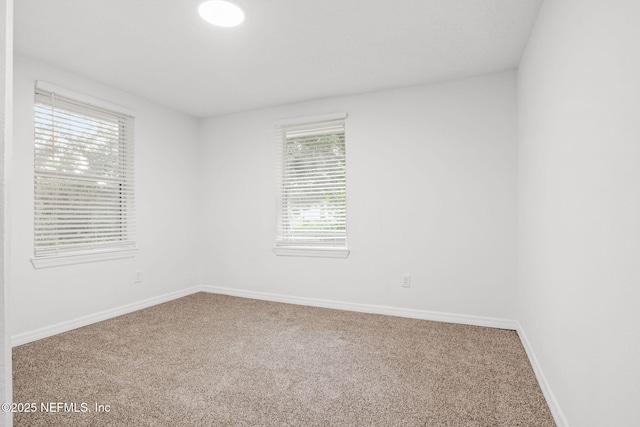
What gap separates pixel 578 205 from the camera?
1.45 meters

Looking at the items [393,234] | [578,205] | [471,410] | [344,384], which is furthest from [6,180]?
[393,234]

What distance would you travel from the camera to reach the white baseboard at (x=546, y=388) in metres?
1.64

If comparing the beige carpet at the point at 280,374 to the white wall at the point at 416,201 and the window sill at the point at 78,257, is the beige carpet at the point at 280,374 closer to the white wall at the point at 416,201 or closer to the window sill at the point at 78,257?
the white wall at the point at 416,201

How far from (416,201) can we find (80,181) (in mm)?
3296

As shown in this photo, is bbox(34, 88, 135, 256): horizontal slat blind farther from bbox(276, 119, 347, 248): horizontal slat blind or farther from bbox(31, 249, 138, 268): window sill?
bbox(276, 119, 347, 248): horizontal slat blind

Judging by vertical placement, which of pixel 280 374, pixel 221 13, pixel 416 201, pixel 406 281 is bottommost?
pixel 280 374

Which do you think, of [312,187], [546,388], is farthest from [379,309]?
[546,388]

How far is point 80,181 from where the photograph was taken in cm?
320

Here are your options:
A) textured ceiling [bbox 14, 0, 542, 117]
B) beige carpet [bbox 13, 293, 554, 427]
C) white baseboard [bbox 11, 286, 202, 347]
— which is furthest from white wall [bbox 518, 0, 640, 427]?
white baseboard [bbox 11, 286, 202, 347]

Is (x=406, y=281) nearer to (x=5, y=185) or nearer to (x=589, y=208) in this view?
(x=589, y=208)

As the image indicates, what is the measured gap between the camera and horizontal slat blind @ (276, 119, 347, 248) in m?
3.80

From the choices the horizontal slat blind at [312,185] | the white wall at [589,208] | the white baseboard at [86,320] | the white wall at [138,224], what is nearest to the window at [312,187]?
the horizontal slat blind at [312,185]

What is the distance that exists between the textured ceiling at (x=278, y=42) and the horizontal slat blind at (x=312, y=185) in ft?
2.01

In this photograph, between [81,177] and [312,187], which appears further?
[312,187]
